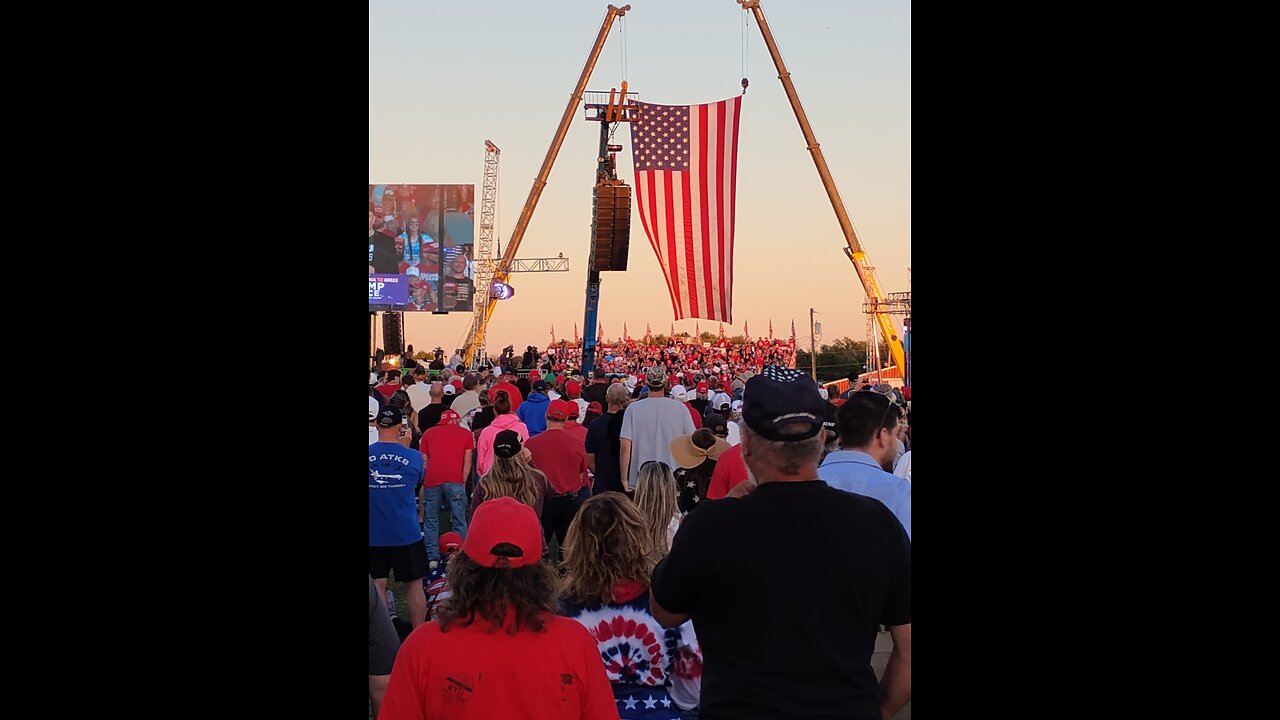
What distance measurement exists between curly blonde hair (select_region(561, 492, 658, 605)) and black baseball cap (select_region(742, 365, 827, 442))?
1.28 metres

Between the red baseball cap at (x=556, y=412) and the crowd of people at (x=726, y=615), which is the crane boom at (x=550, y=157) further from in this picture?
the crowd of people at (x=726, y=615)

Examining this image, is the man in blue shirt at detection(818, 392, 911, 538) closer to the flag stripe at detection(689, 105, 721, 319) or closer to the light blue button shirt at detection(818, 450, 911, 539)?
the light blue button shirt at detection(818, 450, 911, 539)

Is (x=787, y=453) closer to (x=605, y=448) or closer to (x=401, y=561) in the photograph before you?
(x=401, y=561)

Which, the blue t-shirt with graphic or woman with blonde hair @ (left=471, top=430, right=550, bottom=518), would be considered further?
woman with blonde hair @ (left=471, top=430, right=550, bottom=518)

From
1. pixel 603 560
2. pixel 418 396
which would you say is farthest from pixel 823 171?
pixel 603 560

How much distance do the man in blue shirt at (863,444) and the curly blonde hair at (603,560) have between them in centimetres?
85

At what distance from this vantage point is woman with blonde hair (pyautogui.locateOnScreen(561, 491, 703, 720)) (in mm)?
3668

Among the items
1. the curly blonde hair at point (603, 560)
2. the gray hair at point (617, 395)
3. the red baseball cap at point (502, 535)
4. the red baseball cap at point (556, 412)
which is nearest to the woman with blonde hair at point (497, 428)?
the red baseball cap at point (556, 412)

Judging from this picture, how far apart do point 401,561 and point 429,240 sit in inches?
1752

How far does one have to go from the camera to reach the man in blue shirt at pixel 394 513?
19.8 feet

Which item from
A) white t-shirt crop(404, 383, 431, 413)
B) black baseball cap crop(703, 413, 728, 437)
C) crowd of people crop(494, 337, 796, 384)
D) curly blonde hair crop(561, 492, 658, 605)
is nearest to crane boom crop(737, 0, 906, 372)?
crowd of people crop(494, 337, 796, 384)
